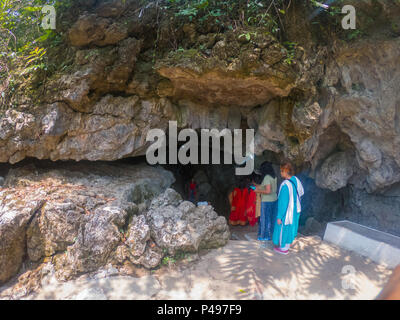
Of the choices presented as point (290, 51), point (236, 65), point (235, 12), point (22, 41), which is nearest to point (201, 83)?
point (236, 65)

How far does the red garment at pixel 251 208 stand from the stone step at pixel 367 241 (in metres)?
2.66

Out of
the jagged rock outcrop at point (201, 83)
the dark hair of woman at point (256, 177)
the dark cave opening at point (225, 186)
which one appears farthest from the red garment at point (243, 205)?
the jagged rock outcrop at point (201, 83)

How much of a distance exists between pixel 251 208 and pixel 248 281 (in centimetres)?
389

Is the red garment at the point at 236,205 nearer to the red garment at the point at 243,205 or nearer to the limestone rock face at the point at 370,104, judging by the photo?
the red garment at the point at 243,205

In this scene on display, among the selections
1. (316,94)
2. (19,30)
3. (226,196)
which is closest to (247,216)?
(226,196)

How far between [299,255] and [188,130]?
11.8 ft

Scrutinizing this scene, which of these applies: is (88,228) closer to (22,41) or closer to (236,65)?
(236,65)

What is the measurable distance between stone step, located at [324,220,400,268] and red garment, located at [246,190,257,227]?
266 cm

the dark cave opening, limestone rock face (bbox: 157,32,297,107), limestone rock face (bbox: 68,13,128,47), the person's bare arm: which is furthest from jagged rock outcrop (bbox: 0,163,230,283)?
limestone rock face (bbox: 68,13,128,47)

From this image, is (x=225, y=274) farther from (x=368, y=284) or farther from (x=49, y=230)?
(x=49, y=230)

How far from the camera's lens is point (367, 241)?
3.67 m

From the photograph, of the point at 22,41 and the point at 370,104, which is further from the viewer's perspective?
the point at 22,41

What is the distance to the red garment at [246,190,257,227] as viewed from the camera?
683 centimetres

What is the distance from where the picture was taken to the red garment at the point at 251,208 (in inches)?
269
